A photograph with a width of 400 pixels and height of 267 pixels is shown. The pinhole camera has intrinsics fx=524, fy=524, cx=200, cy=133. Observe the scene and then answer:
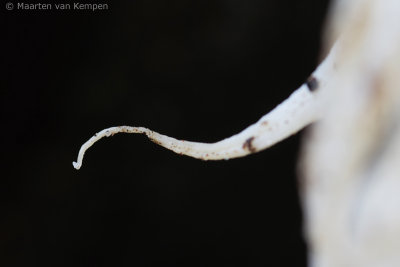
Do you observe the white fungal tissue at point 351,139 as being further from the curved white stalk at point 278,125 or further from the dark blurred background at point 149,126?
the dark blurred background at point 149,126

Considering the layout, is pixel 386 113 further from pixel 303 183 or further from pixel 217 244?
pixel 217 244

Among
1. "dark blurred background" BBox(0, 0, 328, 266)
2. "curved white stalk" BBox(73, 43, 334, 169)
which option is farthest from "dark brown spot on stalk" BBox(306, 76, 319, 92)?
"dark blurred background" BBox(0, 0, 328, 266)

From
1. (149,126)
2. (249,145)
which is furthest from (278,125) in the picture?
(149,126)

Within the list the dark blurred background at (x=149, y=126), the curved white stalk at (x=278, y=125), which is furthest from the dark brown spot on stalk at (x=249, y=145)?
the dark blurred background at (x=149, y=126)

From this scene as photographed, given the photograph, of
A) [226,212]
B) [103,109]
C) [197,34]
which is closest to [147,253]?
[226,212]

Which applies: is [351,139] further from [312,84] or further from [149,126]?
[149,126]

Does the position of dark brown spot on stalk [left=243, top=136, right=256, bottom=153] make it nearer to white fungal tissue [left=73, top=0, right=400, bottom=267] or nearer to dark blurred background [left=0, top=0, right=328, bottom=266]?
white fungal tissue [left=73, top=0, right=400, bottom=267]
